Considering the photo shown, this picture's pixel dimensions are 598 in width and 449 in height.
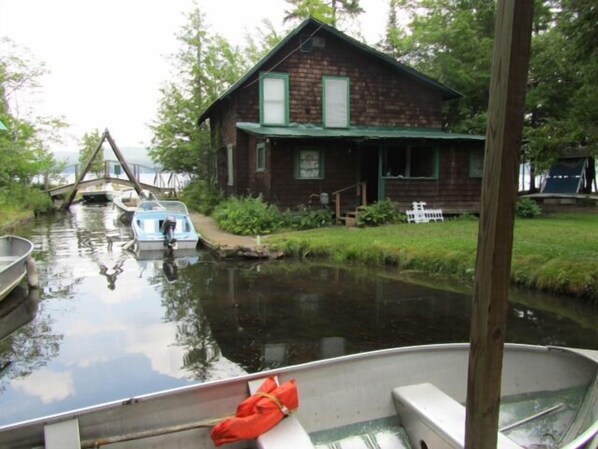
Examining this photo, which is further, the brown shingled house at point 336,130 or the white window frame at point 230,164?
the white window frame at point 230,164

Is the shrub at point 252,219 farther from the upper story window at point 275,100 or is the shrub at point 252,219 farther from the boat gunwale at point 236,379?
the boat gunwale at point 236,379

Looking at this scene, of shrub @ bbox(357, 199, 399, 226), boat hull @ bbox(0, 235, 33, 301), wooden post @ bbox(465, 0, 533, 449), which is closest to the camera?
wooden post @ bbox(465, 0, 533, 449)

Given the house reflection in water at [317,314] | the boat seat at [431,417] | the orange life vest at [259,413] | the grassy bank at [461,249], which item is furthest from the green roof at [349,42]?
the orange life vest at [259,413]

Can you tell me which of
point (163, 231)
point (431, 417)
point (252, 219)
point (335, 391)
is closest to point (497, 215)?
point (431, 417)

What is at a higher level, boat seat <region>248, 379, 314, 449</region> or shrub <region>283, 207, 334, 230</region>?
boat seat <region>248, 379, 314, 449</region>

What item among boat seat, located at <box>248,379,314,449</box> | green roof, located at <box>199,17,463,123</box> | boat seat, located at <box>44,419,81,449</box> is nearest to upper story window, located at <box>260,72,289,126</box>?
green roof, located at <box>199,17,463,123</box>

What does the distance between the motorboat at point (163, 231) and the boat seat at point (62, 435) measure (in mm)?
11878

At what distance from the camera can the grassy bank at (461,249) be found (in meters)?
9.48

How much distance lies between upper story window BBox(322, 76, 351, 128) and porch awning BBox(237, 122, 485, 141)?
0.35m

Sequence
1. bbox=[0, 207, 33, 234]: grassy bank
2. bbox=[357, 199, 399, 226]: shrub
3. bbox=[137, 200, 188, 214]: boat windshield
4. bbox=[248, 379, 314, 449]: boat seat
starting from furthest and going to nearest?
bbox=[0, 207, 33, 234]: grassy bank → bbox=[137, 200, 188, 214]: boat windshield → bbox=[357, 199, 399, 226]: shrub → bbox=[248, 379, 314, 449]: boat seat

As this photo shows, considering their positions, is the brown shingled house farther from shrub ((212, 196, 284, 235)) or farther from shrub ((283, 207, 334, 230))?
shrub ((212, 196, 284, 235))

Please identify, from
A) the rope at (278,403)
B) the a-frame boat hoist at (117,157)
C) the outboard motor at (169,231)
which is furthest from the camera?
the a-frame boat hoist at (117,157)

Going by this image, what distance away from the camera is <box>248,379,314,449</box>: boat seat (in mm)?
3498

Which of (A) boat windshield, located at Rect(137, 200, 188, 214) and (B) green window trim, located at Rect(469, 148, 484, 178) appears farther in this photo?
(B) green window trim, located at Rect(469, 148, 484, 178)
